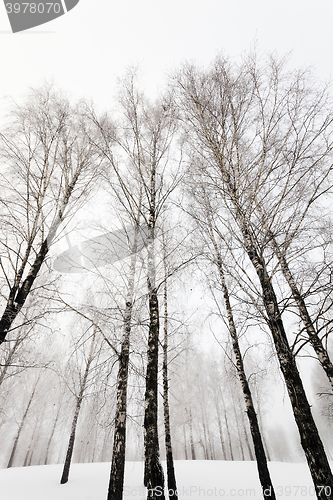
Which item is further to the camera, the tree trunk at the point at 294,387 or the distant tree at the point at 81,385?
the distant tree at the point at 81,385

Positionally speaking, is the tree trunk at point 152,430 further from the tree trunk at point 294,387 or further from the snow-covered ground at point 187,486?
the snow-covered ground at point 187,486

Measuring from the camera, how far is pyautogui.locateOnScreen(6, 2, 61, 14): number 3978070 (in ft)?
15.7

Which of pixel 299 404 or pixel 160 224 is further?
pixel 160 224

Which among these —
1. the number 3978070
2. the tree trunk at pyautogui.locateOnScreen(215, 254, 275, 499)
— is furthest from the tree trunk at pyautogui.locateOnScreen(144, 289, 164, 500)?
the number 3978070

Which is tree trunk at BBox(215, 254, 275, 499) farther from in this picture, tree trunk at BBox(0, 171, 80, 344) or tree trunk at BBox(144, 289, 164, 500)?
tree trunk at BBox(0, 171, 80, 344)

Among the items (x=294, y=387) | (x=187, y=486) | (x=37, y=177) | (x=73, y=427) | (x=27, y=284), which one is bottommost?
(x=187, y=486)

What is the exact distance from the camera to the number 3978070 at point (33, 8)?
15.7 feet

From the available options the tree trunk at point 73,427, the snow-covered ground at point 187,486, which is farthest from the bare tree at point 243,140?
the tree trunk at point 73,427

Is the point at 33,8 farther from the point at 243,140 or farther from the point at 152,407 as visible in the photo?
the point at 152,407

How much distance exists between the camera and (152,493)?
2770 millimetres

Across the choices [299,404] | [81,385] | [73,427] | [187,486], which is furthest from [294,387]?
[73,427]

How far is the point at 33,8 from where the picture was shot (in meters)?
4.98

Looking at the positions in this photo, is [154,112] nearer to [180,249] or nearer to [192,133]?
[192,133]

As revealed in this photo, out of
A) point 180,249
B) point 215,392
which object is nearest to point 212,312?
point 180,249
